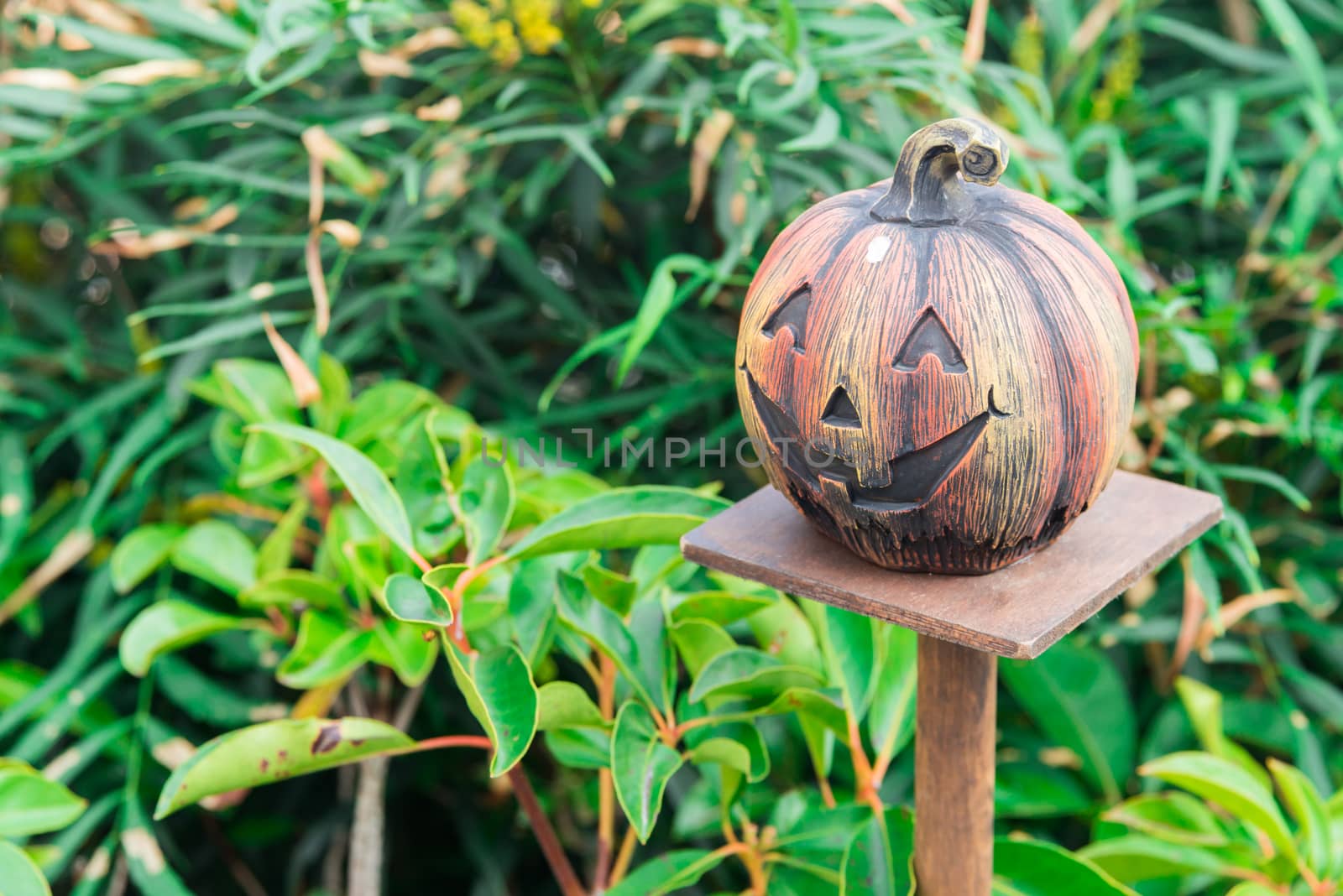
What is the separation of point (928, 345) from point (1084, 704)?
0.49 metres

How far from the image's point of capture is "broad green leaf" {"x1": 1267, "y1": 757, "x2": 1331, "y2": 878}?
1.94 ft

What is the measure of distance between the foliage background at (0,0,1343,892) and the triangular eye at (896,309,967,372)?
265mm

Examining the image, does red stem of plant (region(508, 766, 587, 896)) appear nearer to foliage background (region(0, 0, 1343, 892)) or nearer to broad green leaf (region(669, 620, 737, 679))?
broad green leaf (region(669, 620, 737, 679))

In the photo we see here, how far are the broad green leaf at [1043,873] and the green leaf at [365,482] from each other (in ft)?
1.14

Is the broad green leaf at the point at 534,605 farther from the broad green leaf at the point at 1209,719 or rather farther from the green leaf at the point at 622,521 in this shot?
the broad green leaf at the point at 1209,719

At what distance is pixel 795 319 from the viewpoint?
0.41 meters

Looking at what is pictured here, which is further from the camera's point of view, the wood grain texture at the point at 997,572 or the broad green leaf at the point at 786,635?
the broad green leaf at the point at 786,635

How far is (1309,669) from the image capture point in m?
0.94

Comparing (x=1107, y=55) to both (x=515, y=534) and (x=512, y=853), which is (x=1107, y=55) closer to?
(x=515, y=534)

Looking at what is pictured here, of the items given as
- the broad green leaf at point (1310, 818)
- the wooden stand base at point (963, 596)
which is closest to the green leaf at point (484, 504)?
the wooden stand base at point (963, 596)

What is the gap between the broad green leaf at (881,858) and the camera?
503 mm

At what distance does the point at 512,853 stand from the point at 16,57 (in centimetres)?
83

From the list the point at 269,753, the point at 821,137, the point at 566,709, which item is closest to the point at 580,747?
the point at 566,709

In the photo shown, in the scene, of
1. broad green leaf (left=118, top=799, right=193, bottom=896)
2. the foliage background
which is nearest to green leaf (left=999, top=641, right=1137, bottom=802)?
the foliage background
